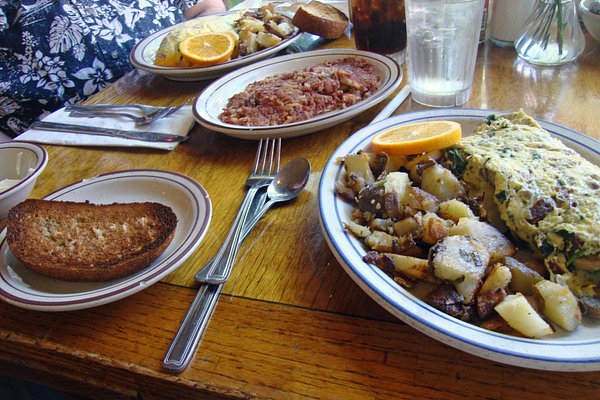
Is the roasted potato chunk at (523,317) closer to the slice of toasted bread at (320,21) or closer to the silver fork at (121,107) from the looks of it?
the silver fork at (121,107)

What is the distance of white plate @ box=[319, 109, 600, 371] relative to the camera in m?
0.55

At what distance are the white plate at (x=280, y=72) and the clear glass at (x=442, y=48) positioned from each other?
77mm

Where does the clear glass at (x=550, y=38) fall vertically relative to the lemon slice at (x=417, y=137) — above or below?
below

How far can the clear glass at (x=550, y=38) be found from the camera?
137 centimetres

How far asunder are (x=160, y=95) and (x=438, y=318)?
1.36 meters

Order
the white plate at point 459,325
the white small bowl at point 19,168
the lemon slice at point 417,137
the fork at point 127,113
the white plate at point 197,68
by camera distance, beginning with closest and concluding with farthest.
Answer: the white plate at point 459,325 → the lemon slice at point 417,137 → the white small bowl at point 19,168 → the fork at point 127,113 → the white plate at point 197,68

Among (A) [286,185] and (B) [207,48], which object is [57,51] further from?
(A) [286,185]

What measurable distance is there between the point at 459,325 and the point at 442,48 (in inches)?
35.5

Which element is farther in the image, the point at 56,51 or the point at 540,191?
the point at 56,51

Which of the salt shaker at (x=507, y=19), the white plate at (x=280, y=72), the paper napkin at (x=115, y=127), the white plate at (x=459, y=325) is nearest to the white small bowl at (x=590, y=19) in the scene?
the salt shaker at (x=507, y=19)

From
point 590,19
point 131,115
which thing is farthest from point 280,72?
point 590,19

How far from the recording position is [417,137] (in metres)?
0.94

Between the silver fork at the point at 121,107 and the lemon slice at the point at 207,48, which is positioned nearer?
the silver fork at the point at 121,107

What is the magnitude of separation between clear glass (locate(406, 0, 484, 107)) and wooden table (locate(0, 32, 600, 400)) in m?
0.30
